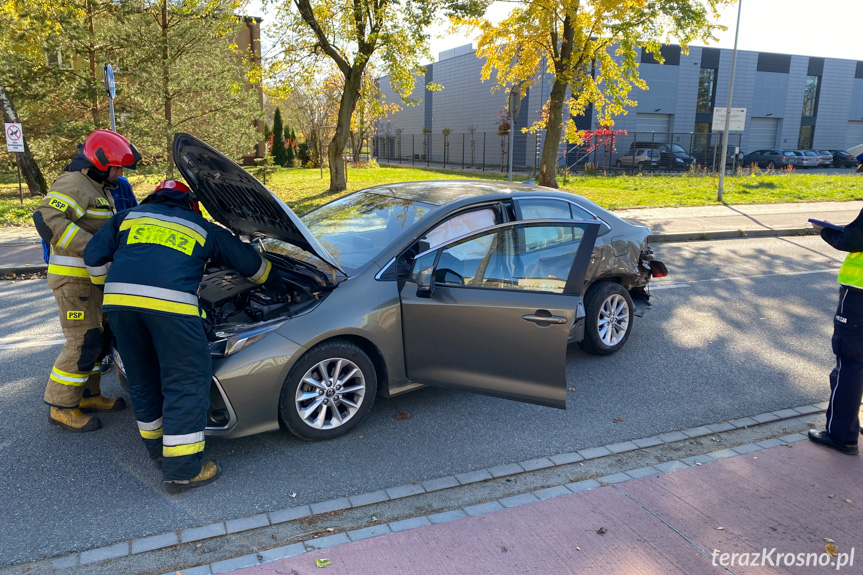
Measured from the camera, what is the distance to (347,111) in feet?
55.5

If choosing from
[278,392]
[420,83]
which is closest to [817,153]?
[420,83]

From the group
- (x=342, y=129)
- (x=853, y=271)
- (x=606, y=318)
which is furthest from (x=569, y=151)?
(x=853, y=271)

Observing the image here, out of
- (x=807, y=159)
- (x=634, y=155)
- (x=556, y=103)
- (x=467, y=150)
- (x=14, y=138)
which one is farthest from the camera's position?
(x=467, y=150)

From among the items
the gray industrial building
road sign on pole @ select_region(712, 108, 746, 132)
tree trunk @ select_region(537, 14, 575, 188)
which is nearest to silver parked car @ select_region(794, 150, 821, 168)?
the gray industrial building

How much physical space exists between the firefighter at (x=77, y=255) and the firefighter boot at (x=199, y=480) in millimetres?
1025

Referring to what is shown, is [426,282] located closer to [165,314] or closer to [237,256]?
[237,256]

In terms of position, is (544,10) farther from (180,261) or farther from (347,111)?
(180,261)

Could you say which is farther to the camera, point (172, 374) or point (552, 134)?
point (552, 134)

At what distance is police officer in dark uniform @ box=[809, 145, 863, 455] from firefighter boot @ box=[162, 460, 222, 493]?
3.90 m

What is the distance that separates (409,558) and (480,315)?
157 cm

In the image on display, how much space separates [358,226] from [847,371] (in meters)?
3.48

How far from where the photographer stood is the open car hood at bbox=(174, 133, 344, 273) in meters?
3.59

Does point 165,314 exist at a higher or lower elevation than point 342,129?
lower

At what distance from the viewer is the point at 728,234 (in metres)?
12.7
